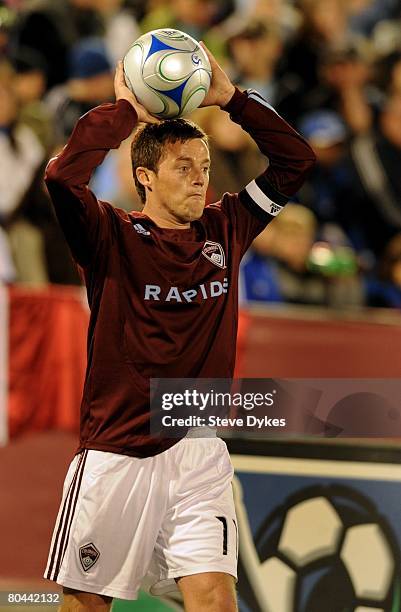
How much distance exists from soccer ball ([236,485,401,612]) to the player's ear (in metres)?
1.64

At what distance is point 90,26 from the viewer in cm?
983

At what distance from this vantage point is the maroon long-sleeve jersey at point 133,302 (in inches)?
155

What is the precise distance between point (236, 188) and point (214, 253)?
4.47m

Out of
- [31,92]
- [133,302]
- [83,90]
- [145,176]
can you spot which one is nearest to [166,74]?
[145,176]

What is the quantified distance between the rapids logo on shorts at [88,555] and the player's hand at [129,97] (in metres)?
1.51

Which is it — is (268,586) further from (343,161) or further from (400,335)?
(343,161)

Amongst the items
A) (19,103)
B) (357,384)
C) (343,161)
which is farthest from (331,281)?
(357,384)

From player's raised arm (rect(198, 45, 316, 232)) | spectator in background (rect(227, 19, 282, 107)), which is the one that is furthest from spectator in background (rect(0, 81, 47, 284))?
player's raised arm (rect(198, 45, 316, 232))

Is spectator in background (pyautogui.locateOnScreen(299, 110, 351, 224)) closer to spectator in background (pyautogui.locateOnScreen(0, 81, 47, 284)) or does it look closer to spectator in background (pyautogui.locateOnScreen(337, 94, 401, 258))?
spectator in background (pyautogui.locateOnScreen(337, 94, 401, 258))

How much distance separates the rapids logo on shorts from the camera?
12.9ft

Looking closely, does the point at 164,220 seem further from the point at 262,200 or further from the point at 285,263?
the point at 285,263

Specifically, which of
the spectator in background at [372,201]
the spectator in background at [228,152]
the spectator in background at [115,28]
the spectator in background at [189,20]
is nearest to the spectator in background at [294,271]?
the spectator in background at [228,152]

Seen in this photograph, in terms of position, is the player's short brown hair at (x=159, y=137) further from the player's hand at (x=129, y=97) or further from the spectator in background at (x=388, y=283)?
the spectator in background at (x=388, y=283)

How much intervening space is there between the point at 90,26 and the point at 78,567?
267 inches
